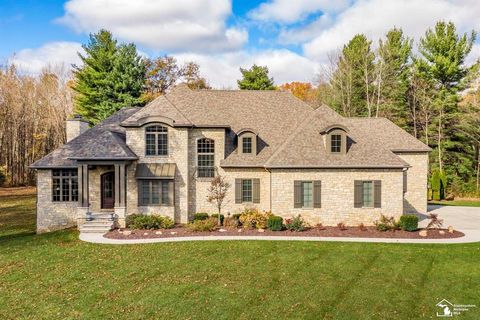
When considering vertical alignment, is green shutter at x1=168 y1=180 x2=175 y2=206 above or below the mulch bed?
above

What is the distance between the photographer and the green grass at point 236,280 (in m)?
9.51

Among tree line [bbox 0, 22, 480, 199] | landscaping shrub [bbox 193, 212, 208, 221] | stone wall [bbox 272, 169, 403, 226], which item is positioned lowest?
landscaping shrub [bbox 193, 212, 208, 221]

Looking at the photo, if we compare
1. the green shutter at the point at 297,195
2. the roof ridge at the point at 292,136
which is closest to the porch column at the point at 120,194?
the roof ridge at the point at 292,136

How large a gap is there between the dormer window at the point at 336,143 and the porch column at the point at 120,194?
12.9m

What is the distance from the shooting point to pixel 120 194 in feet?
63.4

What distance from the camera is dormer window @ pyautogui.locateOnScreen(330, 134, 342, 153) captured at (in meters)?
19.7

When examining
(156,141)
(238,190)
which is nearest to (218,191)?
(238,190)

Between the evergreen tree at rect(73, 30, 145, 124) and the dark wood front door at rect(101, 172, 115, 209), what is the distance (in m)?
18.9

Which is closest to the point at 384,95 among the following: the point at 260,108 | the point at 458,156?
the point at 458,156

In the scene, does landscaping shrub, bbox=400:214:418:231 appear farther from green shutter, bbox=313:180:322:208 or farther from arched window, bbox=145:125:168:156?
arched window, bbox=145:125:168:156

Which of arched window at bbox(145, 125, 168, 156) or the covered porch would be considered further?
arched window at bbox(145, 125, 168, 156)

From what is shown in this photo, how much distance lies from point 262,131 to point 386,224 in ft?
32.8

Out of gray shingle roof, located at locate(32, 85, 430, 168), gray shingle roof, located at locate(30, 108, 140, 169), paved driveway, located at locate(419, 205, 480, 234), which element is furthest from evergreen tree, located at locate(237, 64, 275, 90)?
paved driveway, located at locate(419, 205, 480, 234)

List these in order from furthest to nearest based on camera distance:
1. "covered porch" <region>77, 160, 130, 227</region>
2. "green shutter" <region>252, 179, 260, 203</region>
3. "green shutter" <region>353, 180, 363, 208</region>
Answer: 1. "green shutter" <region>252, 179, 260, 203</region>
2. "covered porch" <region>77, 160, 130, 227</region>
3. "green shutter" <region>353, 180, 363, 208</region>
